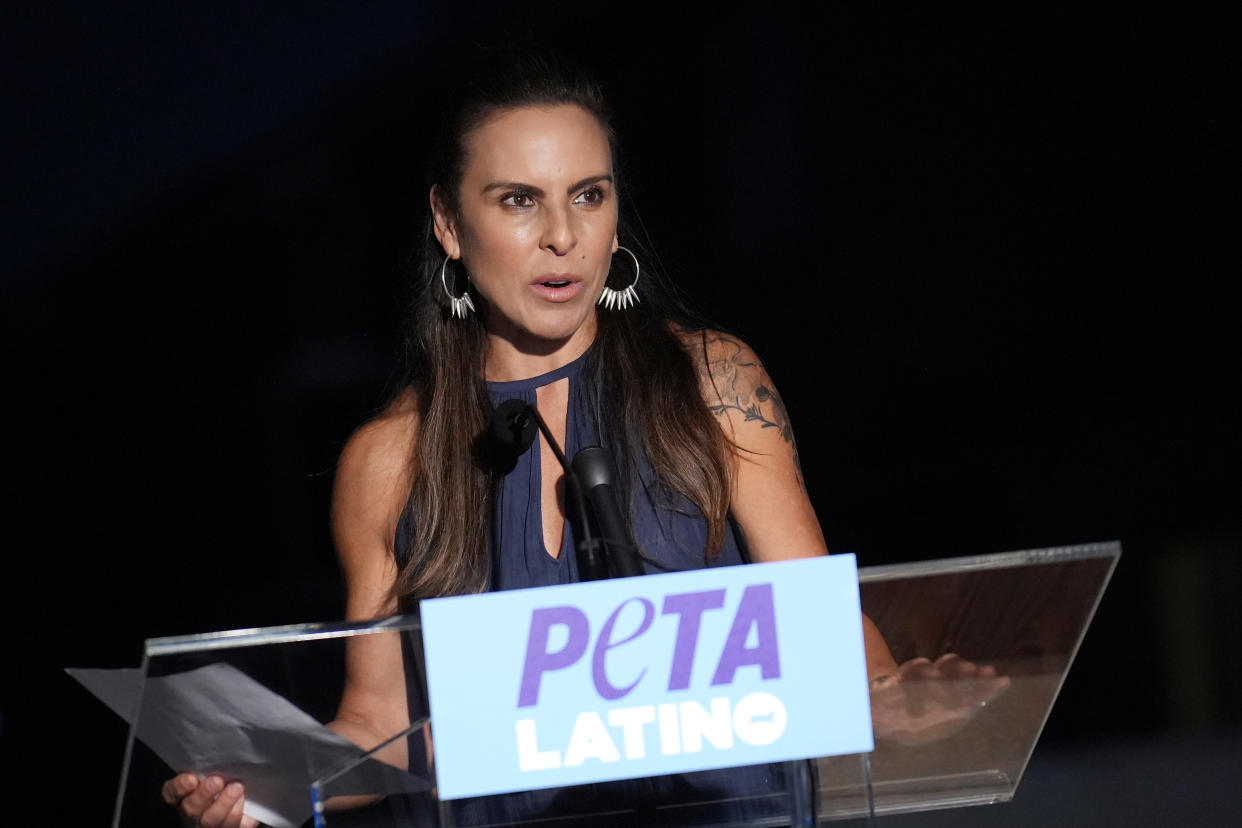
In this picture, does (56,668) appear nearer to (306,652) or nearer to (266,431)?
(266,431)

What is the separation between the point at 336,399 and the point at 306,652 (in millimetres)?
1562

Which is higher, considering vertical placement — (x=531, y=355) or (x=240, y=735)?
(x=531, y=355)

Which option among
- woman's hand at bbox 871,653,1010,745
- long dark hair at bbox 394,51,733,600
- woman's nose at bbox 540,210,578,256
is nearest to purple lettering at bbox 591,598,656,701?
woman's hand at bbox 871,653,1010,745

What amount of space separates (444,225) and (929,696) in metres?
1.11

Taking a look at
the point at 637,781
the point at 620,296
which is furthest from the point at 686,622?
the point at 620,296

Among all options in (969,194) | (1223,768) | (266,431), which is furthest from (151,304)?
(1223,768)

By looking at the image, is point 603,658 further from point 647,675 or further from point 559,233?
point 559,233

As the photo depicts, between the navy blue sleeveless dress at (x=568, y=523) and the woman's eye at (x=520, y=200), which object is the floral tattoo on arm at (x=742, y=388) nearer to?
the navy blue sleeveless dress at (x=568, y=523)

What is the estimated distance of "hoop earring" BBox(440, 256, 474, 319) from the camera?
2039mm

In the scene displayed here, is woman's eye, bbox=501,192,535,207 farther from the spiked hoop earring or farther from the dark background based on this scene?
the dark background

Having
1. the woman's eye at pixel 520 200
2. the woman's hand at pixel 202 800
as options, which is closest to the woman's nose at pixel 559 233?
A: the woman's eye at pixel 520 200

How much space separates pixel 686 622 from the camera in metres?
1.13

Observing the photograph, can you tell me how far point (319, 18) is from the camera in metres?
2.62

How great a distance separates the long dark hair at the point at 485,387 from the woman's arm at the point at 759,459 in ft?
0.09
